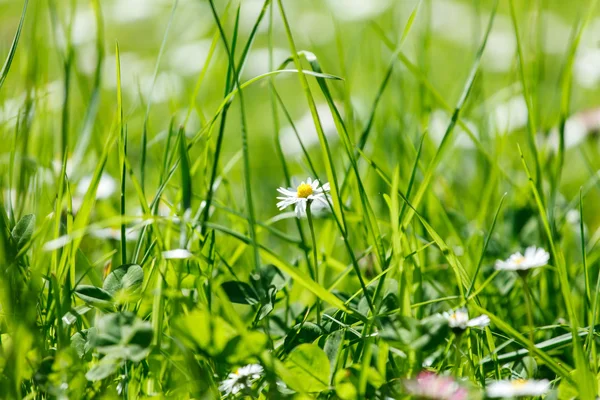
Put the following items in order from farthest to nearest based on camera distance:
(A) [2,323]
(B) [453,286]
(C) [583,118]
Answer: (C) [583,118]
(B) [453,286]
(A) [2,323]

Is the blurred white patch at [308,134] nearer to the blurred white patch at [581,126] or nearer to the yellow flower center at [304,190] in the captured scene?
the blurred white patch at [581,126]

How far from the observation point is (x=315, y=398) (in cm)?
63

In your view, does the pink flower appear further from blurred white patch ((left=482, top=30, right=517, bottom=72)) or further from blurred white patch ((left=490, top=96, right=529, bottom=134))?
blurred white patch ((left=482, top=30, right=517, bottom=72))

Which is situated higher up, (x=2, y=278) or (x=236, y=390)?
(x=2, y=278)

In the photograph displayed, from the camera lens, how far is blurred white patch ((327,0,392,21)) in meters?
2.75

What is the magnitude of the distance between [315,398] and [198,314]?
0.15m

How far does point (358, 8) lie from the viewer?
293cm

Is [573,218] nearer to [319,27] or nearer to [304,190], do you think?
[304,190]

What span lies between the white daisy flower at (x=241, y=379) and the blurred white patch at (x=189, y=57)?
1.55 metres

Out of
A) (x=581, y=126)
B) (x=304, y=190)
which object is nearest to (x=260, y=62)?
(x=581, y=126)

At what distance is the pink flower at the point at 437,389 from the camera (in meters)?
0.53

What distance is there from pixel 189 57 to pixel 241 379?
5.64ft

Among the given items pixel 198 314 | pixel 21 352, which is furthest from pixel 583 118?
pixel 21 352

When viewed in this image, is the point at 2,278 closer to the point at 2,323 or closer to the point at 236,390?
the point at 2,323
